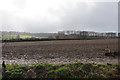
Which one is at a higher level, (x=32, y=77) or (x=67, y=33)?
(x=67, y=33)

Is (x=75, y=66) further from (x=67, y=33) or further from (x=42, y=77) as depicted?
(x=67, y=33)

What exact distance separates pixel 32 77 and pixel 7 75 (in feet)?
4.69

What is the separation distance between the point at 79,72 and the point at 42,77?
2035 mm

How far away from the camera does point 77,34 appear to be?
6081cm

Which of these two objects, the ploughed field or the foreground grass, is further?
the ploughed field

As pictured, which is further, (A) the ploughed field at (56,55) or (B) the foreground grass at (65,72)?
(A) the ploughed field at (56,55)

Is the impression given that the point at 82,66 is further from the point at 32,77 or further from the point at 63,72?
the point at 32,77

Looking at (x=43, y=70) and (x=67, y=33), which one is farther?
(x=67, y=33)

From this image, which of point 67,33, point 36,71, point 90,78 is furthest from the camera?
point 67,33

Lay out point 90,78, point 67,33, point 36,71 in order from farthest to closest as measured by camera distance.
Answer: point 67,33 < point 36,71 < point 90,78

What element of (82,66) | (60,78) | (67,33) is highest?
(67,33)

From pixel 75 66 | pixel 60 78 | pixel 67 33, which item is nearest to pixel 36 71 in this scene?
pixel 60 78

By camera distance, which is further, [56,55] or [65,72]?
[56,55]

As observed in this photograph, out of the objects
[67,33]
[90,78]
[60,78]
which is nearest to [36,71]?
[60,78]
